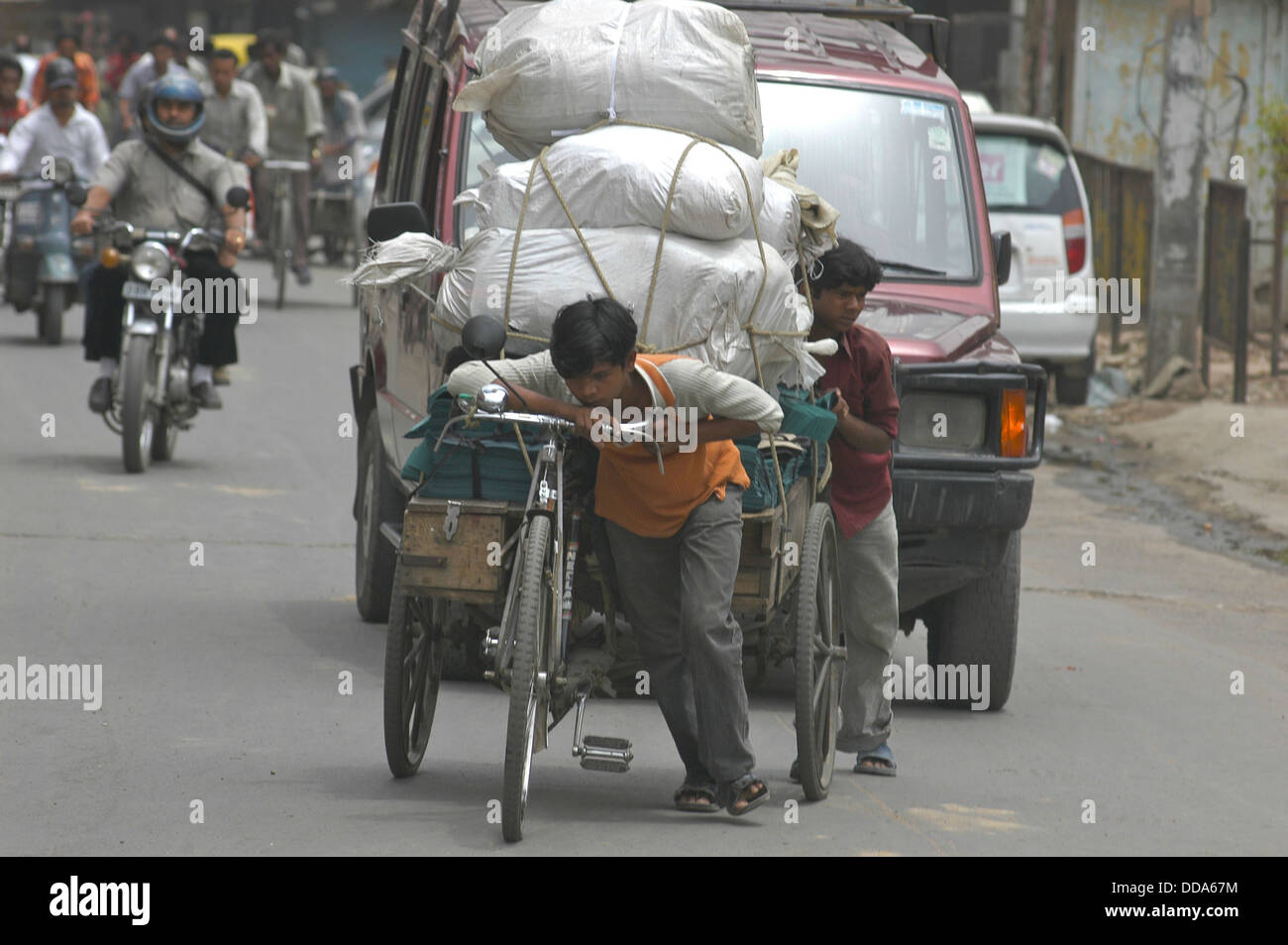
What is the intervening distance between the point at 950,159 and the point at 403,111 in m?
2.47

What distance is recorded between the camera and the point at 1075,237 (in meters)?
16.1

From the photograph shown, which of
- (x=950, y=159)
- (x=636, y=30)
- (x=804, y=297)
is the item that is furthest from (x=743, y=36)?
(x=950, y=159)

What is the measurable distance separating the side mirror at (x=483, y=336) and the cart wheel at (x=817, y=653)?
100 centimetres

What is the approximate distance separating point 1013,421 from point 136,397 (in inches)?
223

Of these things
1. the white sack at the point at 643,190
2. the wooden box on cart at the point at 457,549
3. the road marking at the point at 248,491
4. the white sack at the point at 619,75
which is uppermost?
the white sack at the point at 619,75

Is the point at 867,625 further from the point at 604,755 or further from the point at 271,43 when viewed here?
the point at 271,43

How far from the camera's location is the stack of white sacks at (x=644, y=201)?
623cm

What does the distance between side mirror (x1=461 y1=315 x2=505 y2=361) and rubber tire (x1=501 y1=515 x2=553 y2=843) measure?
2.19ft

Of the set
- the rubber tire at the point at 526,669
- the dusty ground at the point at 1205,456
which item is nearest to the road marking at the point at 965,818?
the rubber tire at the point at 526,669

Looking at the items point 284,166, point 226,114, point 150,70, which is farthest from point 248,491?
point 150,70

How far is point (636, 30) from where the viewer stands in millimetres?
6871

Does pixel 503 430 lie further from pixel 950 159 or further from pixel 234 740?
pixel 950 159

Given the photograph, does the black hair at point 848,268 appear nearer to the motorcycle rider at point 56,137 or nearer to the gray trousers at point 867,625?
the gray trousers at point 867,625

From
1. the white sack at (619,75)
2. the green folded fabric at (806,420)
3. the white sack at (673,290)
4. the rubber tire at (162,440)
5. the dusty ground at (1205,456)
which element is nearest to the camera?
the green folded fabric at (806,420)
